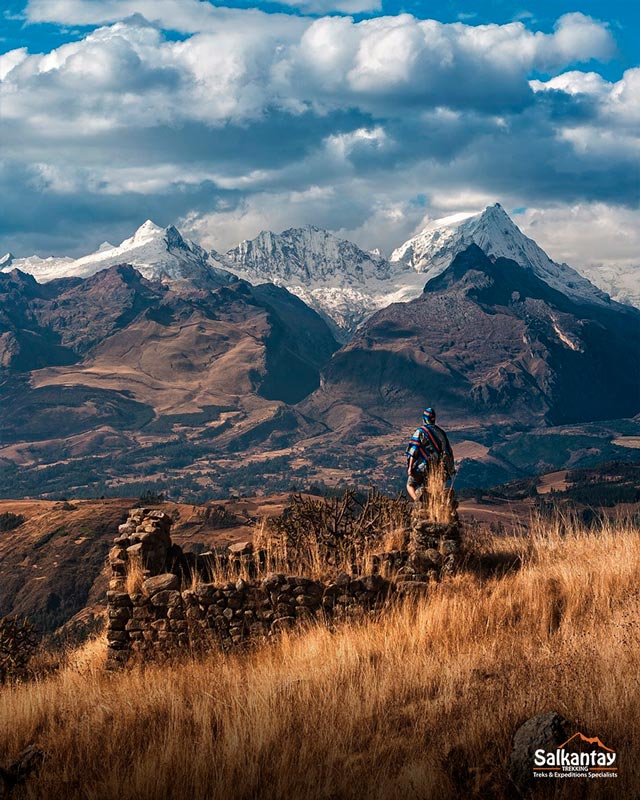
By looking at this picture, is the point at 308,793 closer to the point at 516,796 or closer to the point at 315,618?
the point at 516,796

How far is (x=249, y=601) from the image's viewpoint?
52.2ft

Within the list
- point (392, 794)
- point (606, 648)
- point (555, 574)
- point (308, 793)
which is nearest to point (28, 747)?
point (308, 793)

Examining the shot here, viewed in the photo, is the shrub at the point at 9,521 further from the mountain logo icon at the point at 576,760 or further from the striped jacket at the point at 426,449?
the mountain logo icon at the point at 576,760

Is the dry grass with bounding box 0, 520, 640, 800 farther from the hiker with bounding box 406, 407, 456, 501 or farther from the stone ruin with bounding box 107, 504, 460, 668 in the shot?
the hiker with bounding box 406, 407, 456, 501

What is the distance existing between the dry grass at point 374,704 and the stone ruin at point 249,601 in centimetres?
53

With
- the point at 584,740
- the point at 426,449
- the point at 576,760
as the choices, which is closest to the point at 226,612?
the point at 426,449

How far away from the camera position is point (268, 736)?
1066cm

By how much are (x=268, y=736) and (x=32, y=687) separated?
6872 mm

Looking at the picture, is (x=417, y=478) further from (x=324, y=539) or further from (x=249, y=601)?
(x=249, y=601)

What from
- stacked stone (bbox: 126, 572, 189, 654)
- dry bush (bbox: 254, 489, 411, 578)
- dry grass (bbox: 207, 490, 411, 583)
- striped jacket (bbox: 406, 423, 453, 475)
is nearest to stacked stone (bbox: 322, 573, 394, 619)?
dry grass (bbox: 207, 490, 411, 583)

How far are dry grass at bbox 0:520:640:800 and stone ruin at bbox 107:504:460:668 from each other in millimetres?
532

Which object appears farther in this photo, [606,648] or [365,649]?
[365,649]

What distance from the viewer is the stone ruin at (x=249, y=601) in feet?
51.9

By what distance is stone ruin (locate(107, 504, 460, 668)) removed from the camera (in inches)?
623
